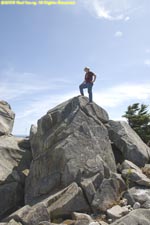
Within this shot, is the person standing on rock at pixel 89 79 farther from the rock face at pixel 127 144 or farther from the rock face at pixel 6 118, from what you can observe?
the rock face at pixel 6 118

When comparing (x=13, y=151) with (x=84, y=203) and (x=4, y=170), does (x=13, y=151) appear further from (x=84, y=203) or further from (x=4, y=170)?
(x=84, y=203)

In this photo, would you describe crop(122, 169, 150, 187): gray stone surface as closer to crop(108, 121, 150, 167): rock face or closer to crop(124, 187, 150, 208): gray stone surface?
crop(124, 187, 150, 208): gray stone surface

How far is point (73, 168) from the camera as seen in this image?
18.0m

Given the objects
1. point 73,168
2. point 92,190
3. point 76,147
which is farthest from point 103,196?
point 76,147

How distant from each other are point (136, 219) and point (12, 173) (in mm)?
12143

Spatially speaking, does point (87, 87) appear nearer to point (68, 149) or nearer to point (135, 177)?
point (68, 149)

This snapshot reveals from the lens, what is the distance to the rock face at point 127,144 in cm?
2183

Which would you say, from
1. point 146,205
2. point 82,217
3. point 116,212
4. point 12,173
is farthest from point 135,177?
point 12,173

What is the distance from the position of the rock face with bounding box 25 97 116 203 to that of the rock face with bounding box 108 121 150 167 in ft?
5.47

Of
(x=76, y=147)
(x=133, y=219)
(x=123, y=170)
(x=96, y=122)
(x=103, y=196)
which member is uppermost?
(x=96, y=122)

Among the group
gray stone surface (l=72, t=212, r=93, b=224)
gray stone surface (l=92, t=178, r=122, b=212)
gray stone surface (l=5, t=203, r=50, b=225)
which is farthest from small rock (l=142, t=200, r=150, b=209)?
gray stone surface (l=5, t=203, r=50, b=225)

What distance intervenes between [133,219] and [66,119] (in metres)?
10.7

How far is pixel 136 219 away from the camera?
1123cm

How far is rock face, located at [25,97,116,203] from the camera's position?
18.3 metres
